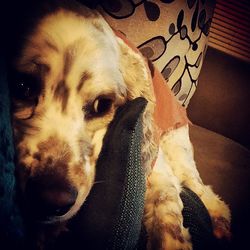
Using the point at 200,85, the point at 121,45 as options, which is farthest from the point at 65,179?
the point at 200,85

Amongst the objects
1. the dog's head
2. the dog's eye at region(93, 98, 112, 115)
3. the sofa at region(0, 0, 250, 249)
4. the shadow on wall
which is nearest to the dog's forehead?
the dog's head

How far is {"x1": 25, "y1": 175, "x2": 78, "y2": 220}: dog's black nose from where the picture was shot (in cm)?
85

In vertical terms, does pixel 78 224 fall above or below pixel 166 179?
above

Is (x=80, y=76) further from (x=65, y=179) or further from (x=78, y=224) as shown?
(x=78, y=224)

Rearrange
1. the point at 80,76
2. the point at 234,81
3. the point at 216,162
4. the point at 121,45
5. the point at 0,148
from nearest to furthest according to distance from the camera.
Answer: the point at 0,148 → the point at 80,76 → the point at 121,45 → the point at 216,162 → the point at 234,81

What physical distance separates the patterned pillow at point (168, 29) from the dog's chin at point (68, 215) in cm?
99

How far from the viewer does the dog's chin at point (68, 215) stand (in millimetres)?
878

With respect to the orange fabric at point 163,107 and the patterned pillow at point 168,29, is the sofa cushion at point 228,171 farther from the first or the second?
the patterned pillow at point 168,29

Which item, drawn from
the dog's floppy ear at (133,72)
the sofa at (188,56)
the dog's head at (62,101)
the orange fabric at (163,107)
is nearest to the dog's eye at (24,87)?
the dog's head at (62,101)

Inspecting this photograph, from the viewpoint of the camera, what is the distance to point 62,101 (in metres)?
1.15

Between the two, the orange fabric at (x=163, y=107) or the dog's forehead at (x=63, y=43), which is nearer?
the dog's forehead at (x=63, y=43)

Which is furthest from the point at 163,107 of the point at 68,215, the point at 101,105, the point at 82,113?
the point at 68,215

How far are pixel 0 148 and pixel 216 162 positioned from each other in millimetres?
1574

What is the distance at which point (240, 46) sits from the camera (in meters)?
3.28
